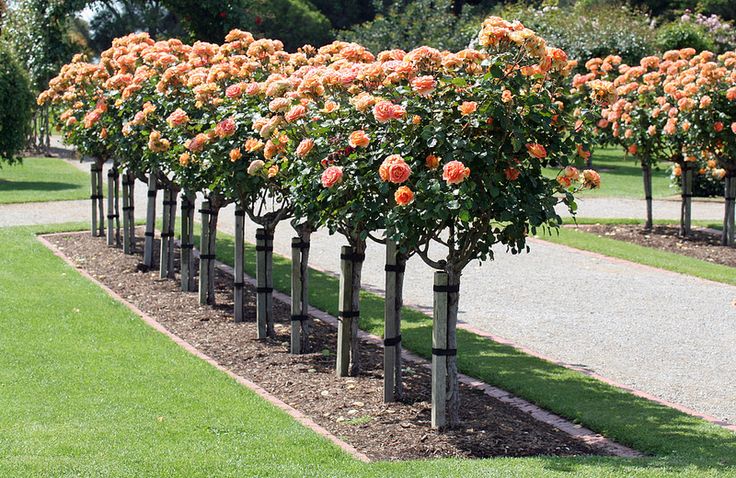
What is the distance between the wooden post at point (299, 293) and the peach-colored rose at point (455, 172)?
115 inches

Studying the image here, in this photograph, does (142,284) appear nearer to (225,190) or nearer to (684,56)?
(225,190)

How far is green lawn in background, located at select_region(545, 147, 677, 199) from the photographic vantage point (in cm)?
2198

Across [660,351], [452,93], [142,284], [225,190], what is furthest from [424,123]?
[142,284]

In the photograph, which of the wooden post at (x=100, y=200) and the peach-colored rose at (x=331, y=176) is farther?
the wooden post at (x=100, y=200)

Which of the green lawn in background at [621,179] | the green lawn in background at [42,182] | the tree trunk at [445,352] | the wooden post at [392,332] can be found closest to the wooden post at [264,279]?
the wooden post at [392,332]

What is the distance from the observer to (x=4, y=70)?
65.5ft

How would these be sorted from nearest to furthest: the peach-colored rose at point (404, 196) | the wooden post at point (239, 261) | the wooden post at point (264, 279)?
the peach-colored rose at point (404, 196) < the wooden post at point (264, 279) < the wooden post at point (239, 261)

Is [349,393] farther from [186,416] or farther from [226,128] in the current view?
[226,128]

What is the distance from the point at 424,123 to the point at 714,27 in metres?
30.1

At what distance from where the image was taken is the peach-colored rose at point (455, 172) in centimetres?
622

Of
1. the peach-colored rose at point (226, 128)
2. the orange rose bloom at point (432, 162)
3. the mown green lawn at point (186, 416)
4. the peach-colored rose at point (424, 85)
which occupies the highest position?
the peach-colored rose at point (424, 85)

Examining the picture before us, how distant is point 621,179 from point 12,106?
42.9 feet

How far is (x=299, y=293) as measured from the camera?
9086mm

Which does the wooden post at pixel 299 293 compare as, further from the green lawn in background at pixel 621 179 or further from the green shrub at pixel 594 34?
the green shrub at pixel 594 34
